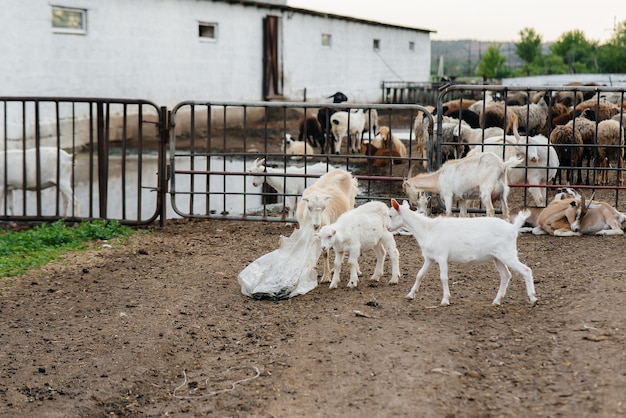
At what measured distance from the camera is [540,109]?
2088cm

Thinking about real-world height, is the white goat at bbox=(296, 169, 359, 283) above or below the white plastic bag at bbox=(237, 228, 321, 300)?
above

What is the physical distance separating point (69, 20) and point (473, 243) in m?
16.0

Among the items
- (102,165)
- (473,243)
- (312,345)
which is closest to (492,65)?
(102,165)

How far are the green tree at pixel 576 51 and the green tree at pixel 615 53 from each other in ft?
1.56

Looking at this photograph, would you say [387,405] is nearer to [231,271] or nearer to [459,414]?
[459,414]

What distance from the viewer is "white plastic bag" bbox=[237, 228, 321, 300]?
7855mm

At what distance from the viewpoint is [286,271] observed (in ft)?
26.3

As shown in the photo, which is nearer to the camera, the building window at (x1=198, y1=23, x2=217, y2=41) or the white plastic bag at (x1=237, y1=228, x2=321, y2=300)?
the white plastic bag at (x1=237, y1=228, x2=321, y2=300)

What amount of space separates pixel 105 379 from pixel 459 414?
2.34 metres

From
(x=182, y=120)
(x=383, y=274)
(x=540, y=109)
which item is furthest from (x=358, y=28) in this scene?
(x=383, y=274)

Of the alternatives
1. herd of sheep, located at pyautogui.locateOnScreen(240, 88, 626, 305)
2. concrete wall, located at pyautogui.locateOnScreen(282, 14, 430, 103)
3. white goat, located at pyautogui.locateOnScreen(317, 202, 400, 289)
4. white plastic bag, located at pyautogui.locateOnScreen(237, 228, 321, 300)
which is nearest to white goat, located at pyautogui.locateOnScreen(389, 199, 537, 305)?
herd of sheep, located at pyautogui.locateOnScreen(240, 88, 626, 305)

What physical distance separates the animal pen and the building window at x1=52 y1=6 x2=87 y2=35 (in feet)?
5.52

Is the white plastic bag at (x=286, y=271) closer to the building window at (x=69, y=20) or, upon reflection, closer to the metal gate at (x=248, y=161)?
the metal gate at (x=248, y=161)

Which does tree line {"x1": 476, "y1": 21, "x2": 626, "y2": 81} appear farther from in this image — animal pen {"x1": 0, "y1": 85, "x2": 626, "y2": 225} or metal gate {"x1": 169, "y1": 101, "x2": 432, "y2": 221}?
animal pen {"x1": 0, "y1": 85, "x2": 626, "y2": 225}
